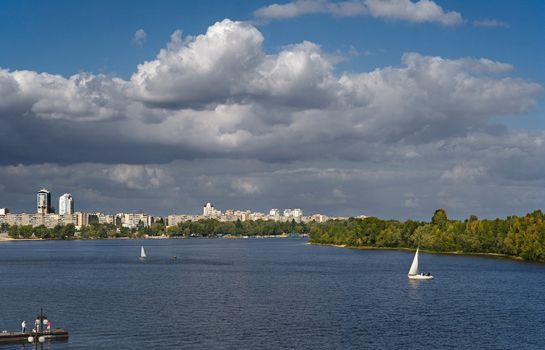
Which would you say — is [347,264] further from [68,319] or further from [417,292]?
[68,319]

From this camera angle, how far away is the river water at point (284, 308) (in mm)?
67812

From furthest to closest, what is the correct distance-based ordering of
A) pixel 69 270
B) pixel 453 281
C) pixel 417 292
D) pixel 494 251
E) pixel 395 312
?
pixel 494 251 → pixel 69 270 → pixel 453 281 → pixel 417 292 → pixel 395 312

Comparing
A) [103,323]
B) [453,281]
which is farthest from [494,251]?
[103,323]

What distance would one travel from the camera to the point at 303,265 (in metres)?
167

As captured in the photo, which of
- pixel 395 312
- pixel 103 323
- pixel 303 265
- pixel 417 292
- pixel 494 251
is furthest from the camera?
pixel 494 251

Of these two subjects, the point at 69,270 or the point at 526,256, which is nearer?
the point at 69,270

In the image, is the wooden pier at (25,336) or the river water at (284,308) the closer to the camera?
the wooden pier at (25,336)

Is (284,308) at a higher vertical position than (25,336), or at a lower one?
lower

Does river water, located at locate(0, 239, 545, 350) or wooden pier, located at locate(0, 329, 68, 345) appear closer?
wooden pier, located at locate(0, 329, 68, 345)

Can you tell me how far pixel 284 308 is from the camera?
88188 millimetres

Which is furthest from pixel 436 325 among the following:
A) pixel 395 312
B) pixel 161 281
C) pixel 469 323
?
pixel 161 281

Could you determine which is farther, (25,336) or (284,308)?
(284,308)

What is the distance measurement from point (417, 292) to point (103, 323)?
50653 millimetres

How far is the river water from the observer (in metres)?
67.8
